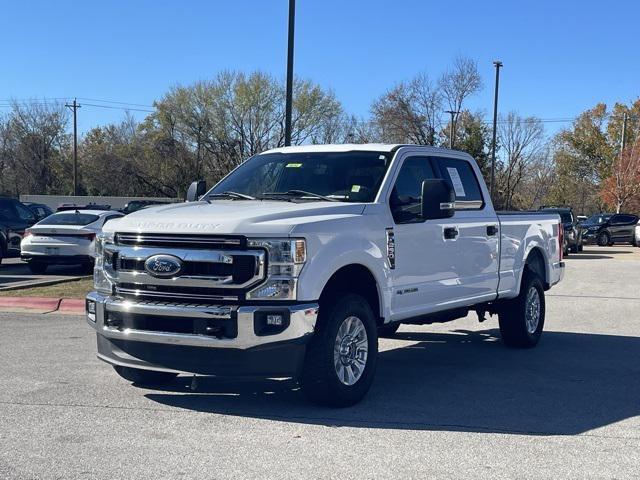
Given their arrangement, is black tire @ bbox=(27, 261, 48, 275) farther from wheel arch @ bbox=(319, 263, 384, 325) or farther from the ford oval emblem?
wheel arch @ bbox=(319, 263, 384, 325)

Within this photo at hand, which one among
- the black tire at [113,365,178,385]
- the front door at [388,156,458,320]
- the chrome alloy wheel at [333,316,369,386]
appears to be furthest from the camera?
the front door at [388,156,458,320]

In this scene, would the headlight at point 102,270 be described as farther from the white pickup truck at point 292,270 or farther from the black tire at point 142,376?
the black tire at point 142,376

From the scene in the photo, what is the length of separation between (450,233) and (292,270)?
240 centimetres

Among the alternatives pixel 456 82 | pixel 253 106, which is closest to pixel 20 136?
pixel 253 106

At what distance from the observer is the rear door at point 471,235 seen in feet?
26.2

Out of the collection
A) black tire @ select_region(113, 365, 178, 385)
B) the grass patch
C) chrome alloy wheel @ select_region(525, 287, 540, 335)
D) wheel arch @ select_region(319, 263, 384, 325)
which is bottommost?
the grass patch

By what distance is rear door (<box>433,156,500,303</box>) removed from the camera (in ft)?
26.2

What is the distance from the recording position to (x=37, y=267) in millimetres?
17219

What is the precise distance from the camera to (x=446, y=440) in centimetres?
552

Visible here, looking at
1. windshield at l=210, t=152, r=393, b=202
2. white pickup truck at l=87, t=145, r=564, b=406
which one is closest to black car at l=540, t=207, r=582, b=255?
white pickup truck at l=87, t=145, r=564, b=406

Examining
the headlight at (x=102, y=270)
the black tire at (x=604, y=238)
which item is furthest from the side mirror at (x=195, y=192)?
the black tire at (x=604, y=238)

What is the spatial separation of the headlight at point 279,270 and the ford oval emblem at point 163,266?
1.92 ft

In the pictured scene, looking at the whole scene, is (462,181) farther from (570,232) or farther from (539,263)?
(570,232)

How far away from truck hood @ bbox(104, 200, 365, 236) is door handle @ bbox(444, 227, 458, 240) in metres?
1.26
